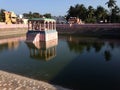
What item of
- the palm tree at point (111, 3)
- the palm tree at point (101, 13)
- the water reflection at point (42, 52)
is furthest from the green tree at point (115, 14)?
the water reflection at point (42, 52)

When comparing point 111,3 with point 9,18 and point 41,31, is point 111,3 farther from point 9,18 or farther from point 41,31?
point 41,31

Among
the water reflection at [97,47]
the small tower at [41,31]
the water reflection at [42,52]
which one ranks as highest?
the small tower at [41,31]

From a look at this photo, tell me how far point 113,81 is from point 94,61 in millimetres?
6529

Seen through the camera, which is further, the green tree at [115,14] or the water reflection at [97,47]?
the green tree at [115,14]

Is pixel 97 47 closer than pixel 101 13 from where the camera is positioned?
Yes

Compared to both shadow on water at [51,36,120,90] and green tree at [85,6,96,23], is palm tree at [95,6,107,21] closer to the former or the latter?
green tree at [85,6,96,23]

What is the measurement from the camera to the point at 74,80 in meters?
14.2

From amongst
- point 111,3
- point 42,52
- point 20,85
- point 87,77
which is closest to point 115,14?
point 111,3

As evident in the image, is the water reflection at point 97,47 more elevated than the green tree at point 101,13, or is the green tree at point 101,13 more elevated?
the green tree at point 101,13

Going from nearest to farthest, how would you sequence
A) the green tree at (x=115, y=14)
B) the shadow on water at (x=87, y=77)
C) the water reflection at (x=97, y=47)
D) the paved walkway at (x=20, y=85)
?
the paved walkway at (x=20, y=85) < the shadow on water at (x=87, y=77) < the water reflection at (x=97, y=47) < the green tree at (x=115, y=14)

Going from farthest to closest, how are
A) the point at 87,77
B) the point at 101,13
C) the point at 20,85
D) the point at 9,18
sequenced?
the point at 101,13, the point at 9,18, the point at 87,77, the point at 20,85

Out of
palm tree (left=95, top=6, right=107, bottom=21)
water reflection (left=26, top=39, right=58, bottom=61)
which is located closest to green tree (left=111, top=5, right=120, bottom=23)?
palm tree (left=95, top=6, right=107, bottom=21)

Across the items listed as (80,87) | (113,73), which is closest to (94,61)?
(113,73)

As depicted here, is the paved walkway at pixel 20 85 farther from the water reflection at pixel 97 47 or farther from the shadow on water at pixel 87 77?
the water reflection at pixel 97 47
